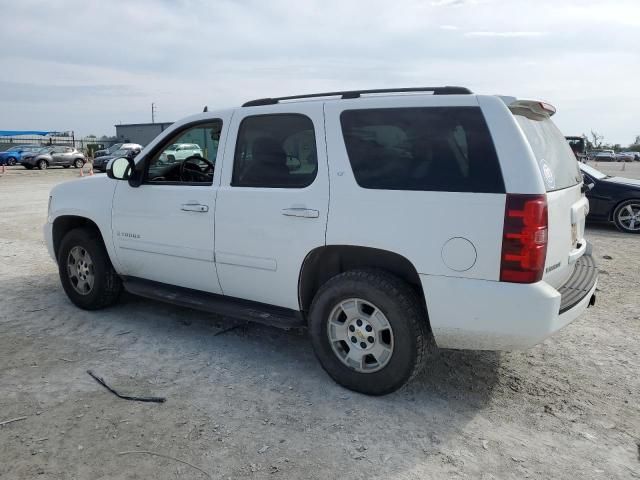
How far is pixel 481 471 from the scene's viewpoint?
107 inches

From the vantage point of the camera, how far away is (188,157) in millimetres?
4910

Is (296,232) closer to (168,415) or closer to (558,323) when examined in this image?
(168,415)

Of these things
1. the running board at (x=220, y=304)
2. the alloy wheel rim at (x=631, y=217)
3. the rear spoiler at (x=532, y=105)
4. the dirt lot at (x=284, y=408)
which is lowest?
the dirt lot at (x=284, y=408)

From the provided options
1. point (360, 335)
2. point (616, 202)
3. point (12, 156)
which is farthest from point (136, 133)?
point (360, 335)

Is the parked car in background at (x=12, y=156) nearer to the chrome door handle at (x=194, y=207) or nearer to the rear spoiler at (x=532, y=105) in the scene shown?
the chrome door handle at (x=194, y=207)

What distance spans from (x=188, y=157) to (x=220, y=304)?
5.07 ft

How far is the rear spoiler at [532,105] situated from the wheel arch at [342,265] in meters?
1.13

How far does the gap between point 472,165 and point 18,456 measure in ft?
9.81

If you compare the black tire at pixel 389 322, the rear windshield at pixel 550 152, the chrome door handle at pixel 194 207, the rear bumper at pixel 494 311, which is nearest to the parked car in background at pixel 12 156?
the chrome door handle at pixel 194 207

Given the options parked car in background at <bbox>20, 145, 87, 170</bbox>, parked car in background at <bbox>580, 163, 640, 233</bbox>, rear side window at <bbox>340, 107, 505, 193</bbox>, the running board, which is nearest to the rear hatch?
rear side window at <bbox>340, 107, 505, 193</bbox>

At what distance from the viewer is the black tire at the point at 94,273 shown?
502 centimetres

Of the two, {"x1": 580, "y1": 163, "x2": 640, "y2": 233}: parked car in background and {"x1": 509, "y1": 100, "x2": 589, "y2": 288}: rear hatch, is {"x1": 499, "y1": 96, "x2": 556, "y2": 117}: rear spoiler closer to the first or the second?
{"x1": 509, "y1": 100, "x2": 589, "y2": 288}: rear hatch

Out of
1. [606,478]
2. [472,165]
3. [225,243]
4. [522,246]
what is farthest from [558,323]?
[225,243]

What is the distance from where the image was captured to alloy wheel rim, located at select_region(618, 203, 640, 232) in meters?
9.88
